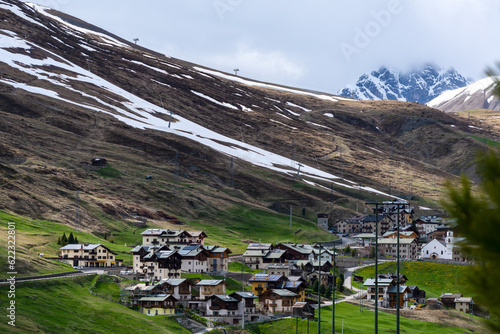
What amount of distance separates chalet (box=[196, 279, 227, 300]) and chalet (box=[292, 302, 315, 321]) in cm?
1332

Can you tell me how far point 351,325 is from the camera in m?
97.5

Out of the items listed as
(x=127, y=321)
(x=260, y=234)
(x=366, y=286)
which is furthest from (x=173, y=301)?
(x=260, y=234)

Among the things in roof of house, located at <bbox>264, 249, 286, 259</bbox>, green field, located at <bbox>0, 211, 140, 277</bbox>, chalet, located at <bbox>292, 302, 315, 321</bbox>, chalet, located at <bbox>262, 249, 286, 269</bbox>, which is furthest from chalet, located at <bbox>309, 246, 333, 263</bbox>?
chalet, located at <bbox>292, 302, 315, 321</bbox>

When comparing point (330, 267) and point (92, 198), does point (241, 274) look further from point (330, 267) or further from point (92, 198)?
point (92, 198)

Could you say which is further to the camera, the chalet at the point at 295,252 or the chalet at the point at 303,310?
the chalet at the point at 295,252

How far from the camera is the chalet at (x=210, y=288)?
11125cm

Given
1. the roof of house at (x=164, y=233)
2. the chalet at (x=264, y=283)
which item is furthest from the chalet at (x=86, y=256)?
the chalet at (x=264, y=283)

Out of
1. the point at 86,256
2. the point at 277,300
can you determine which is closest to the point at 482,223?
the point at 277,300

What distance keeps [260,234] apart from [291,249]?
3708cm

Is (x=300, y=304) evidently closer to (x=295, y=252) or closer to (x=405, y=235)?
(x=295, y=252)

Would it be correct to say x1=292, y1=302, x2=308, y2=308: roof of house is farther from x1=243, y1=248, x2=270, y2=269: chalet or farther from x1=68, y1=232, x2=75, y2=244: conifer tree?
x1=68, y1=232, x2=75, y2=244: conifer tree

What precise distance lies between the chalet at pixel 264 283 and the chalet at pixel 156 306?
2201 cm

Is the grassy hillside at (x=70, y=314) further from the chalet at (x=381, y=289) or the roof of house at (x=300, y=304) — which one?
the chalet at (x=381, y=289)

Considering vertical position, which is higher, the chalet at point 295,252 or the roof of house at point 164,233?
the roof of house at point 164,233
